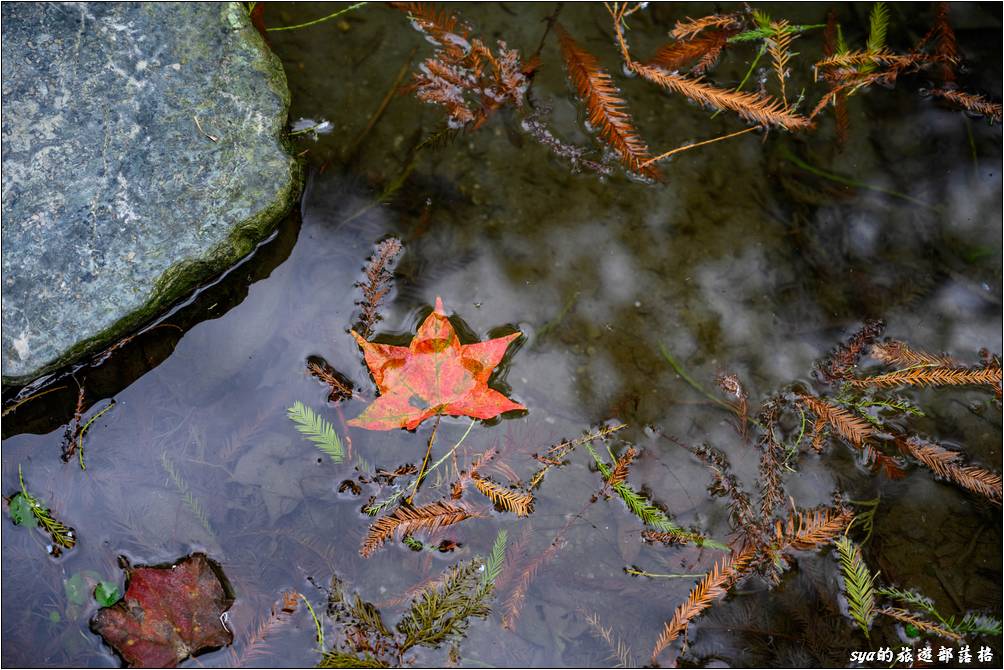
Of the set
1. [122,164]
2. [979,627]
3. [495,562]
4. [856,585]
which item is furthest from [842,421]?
[122,164]

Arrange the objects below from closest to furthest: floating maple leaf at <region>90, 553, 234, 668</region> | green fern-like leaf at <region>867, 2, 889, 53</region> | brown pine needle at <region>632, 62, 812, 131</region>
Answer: floating maple leaf at <region>90, 553, 234, 668</region> → brown pine needle at <region>632, 62, 812, 131</region> → green fern-like leaf at <region>867, 2, 889, 53</region>

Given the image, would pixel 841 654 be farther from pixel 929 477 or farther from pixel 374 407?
pixel 374 407

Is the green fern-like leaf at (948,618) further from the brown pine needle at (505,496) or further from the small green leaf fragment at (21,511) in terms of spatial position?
the small green leaf fragment at (21,511)

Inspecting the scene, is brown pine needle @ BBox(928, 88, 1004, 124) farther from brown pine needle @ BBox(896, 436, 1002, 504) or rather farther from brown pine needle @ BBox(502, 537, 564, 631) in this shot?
brown pine needle @ BBox(502, 537, 564, 631)

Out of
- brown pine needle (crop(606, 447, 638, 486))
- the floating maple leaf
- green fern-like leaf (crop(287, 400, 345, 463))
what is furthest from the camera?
brown pine needle (crop(606, 447, 638, 486))

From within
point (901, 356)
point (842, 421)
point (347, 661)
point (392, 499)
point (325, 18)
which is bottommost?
point (347, 661)

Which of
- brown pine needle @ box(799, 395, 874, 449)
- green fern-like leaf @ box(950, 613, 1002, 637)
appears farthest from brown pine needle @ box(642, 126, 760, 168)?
green fern-like leaf @ box(950, 613, 1002, 637)

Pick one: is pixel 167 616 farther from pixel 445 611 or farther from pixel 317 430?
pixel 445 611
